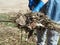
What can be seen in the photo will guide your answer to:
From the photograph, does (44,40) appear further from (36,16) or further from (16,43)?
(16,43)

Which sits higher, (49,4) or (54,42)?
(49,4)

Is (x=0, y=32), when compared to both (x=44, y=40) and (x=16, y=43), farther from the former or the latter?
(x=44, y=40)

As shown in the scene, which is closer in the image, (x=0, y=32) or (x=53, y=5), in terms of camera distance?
(x=53, y=5)


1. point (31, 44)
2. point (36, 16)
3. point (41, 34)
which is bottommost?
point (31, 44)

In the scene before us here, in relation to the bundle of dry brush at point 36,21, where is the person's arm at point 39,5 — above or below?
above

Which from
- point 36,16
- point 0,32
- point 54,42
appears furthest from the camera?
point 0,32

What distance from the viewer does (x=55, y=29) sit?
3281 millimetres

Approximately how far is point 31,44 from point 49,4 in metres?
1.33

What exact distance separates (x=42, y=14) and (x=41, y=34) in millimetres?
348

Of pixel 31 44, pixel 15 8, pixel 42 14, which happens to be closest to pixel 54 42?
pixel 42 14

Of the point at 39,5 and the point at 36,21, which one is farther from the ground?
the point at 39,5

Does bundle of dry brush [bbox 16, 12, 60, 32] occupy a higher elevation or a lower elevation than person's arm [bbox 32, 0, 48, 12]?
lower

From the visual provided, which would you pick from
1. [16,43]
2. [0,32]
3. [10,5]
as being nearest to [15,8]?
[10,5]

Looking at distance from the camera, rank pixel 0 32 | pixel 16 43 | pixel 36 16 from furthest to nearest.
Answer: pixel 0 32, pixel 16 43, pixel 36 16
